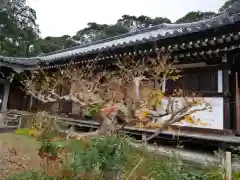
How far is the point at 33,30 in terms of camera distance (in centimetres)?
3428

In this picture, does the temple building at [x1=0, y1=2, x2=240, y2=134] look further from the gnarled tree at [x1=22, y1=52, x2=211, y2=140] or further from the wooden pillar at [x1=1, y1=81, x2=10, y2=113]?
the wooden pillar at [x1=1, y1=81, x2=10, y2=113]

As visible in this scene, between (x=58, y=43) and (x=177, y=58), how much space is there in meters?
35.1

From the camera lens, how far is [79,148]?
284 cm

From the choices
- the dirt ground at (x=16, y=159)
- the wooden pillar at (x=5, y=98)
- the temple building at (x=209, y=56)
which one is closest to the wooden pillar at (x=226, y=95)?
the temple building at (x=209, y=56)

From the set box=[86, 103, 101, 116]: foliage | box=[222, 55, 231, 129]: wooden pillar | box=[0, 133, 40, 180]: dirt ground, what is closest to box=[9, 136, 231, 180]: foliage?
box=[86, 103, 101, 116]: foliage

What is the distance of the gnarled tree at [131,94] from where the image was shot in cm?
355

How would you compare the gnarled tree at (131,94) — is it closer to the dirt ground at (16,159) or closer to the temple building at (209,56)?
the temple building at (209,56)

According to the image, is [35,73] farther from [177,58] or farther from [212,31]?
[212,31]

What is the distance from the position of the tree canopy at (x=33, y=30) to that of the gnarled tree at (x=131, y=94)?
50.4 ft

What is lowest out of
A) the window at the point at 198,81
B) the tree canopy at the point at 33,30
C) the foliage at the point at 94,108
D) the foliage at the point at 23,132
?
the foliage at the point at 23,132

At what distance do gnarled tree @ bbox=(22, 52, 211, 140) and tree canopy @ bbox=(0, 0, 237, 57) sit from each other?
15.4 metres

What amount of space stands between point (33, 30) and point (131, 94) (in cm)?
3280

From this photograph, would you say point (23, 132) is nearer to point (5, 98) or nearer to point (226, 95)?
point (5, 98)

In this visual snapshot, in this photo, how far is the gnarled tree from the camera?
3.55 meters
